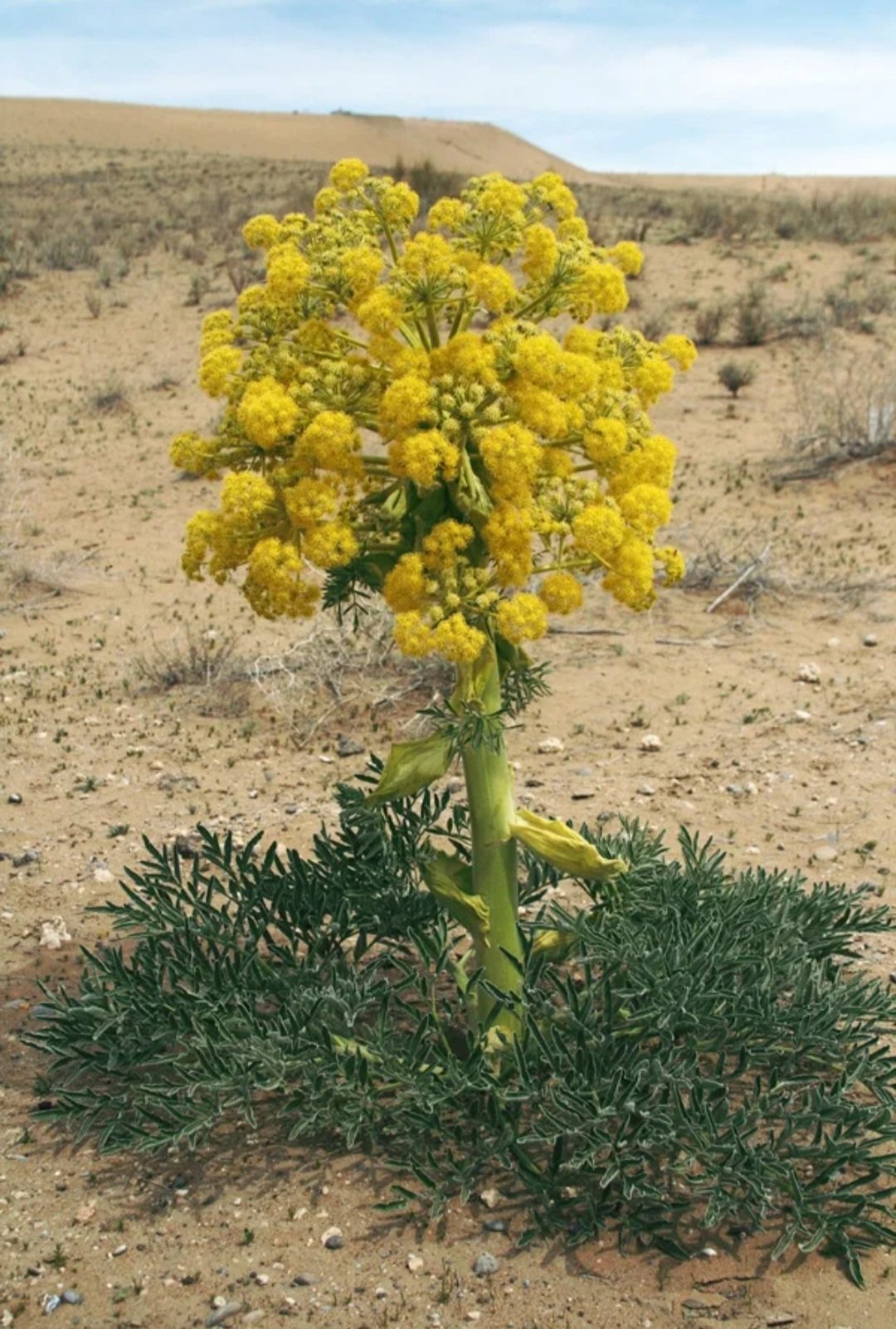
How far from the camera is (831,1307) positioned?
313 centimetres

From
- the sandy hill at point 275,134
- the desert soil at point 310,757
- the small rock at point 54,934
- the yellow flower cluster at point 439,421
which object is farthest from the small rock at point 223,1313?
the sandy hill at point 275,134

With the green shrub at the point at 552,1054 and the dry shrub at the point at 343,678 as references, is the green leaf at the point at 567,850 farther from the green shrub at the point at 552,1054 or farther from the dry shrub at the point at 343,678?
the dry shrub at the point at 343,678

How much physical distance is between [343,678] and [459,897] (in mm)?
3691

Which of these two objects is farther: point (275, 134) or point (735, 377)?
point (275, 134)

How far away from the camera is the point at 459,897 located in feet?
11.8

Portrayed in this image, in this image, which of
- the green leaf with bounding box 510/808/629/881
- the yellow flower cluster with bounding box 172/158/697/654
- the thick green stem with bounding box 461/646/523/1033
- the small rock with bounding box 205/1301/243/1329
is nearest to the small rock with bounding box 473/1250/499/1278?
the small rock with bounding box 205/1301/243/1329

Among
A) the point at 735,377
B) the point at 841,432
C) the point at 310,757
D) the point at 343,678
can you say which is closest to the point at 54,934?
the point at 310,757

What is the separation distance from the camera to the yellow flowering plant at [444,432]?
3033 millimetres

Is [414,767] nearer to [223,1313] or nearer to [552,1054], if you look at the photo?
[552,1054]

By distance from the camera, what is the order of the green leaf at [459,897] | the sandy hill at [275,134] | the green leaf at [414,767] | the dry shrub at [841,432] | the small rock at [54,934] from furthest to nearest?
the sandy hill at [275,134]
the dry shrub at [841,432]
the small rock at [54,934]
the green leaf at [459,897]
the green leaf at [414,767]

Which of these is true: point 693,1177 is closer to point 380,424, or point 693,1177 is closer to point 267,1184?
point 267,1184

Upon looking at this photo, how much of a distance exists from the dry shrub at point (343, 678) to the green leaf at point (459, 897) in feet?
9.95

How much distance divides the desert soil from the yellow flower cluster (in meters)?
1.55

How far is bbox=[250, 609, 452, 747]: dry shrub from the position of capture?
6934 mm
